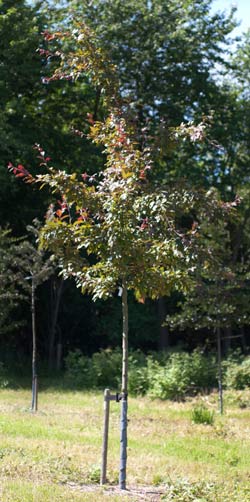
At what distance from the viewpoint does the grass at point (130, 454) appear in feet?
22.3

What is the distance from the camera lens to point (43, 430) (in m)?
10.4

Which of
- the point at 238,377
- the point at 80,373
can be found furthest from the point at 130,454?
the point at 80,373

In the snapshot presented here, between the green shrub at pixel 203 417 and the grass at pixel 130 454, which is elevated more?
the green shrub at pixel 203 417

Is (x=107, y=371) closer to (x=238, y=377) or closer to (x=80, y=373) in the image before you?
(x=80, y=373)

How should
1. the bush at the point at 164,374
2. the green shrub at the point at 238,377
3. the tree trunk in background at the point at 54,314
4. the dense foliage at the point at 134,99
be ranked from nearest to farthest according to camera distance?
the bush at the point at 164,374 < the green shrub at the point at 238,377 < the dense foliage at the point at 134,99 < the tree trunk in background at the point at 54,314

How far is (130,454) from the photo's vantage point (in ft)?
29.1

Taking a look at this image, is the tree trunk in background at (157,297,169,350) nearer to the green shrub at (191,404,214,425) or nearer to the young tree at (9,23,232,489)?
the green shrub at (191,404,214,425)

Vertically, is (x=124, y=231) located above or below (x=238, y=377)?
above

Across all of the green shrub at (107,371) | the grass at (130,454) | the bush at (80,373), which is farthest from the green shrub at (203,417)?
the bush at (80,373)

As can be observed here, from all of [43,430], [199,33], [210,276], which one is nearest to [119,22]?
[199,33]

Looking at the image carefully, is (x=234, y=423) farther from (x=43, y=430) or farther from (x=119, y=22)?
(x=119, y=22)

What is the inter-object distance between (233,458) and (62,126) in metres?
15.5

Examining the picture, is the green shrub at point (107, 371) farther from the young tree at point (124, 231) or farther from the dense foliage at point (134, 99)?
the young tree at point (124, 231)

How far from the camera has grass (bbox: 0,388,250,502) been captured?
6.79 meters
